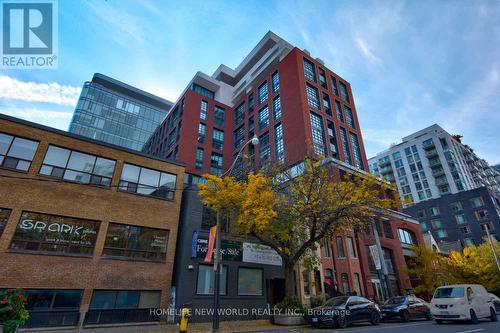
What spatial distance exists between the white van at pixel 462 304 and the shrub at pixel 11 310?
17.9m

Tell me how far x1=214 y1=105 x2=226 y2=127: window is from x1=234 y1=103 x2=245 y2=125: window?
2.45 metres

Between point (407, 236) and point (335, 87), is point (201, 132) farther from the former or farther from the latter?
point (407, 236)

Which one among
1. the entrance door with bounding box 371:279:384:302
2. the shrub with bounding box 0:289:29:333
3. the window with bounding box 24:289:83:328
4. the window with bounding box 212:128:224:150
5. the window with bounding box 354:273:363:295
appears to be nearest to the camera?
the shrub with bounding box 0:289:29:333

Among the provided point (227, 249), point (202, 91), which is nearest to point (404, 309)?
point (227, 249)

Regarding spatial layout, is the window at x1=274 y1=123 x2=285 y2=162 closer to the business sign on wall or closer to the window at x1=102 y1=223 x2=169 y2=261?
the business sign on wall

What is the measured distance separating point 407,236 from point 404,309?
24.7 m

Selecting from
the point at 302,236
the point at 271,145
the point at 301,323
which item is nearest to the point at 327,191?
the point at 302,236

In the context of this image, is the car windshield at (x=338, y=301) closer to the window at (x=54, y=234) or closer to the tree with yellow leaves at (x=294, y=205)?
the tree with yellow leaves at (x=294, y=205)

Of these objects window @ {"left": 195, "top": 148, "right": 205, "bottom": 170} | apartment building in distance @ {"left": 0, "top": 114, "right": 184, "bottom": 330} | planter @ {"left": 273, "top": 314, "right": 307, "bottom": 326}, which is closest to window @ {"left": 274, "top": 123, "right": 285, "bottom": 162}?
window @ {"left": 195, "top": 148, "right": 205, "bottom": 170}

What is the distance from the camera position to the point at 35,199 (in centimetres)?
1455

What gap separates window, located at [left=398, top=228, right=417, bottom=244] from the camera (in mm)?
37000

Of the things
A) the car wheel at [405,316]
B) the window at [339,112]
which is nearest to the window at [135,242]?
the car wheel at [405,316]

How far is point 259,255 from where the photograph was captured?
2064 centimetres

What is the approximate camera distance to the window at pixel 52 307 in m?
12.9
